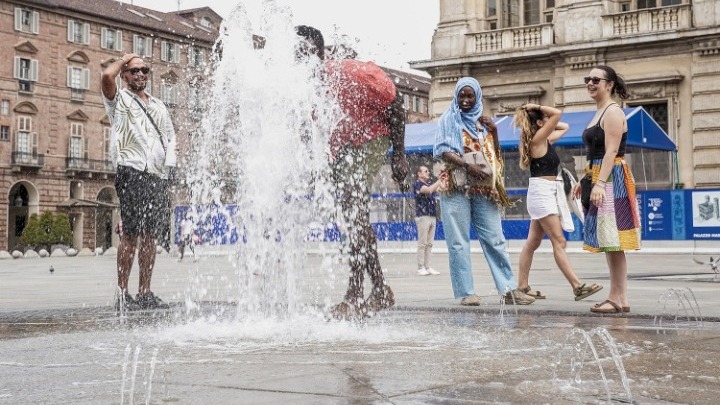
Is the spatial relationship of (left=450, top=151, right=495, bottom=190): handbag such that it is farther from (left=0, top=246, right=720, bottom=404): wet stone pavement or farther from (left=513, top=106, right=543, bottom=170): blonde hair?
(left=0, top=246, right=720, bottom=404): wet stone pavement

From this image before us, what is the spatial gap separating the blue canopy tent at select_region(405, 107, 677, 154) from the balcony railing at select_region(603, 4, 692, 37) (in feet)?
11.5

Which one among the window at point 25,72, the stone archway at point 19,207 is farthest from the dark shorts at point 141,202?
the stone archway at point 19,207

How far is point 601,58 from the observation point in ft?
92.2

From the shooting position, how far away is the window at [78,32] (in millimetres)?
59625

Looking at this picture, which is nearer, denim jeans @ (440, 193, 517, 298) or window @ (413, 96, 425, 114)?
denim jeans @ (440, 193, 517, 298)

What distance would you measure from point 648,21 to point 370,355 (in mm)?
25594

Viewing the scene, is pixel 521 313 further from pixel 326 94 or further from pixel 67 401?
pixel 67 401

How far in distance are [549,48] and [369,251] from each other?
24.1 m

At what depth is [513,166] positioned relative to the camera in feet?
81.6

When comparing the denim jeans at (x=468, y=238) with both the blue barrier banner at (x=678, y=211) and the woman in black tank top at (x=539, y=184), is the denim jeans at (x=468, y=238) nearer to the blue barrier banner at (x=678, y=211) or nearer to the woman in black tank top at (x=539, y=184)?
the woman in black tank top at (x=539, y=184)

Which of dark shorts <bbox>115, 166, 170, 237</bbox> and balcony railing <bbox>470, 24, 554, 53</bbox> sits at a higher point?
balcony railing <bbox>470, 24, 554, 53</bbox>

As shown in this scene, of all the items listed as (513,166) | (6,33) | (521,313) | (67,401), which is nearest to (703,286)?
(521,313)

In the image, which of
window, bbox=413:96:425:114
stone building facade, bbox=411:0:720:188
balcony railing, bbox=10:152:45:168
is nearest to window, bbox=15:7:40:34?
balcony railing, bbox=10:152:45:168

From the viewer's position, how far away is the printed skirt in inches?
256
